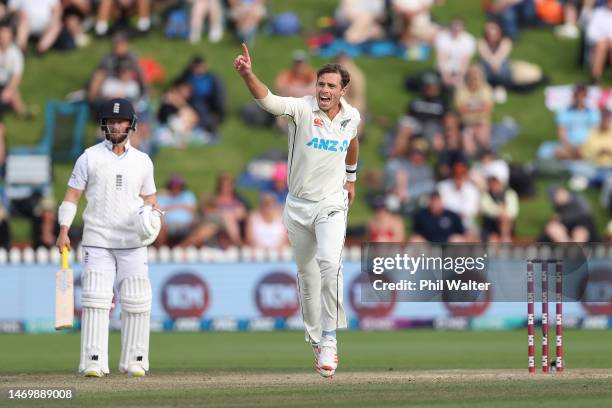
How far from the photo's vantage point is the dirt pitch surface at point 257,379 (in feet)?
36.6

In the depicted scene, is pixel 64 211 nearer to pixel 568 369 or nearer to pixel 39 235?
pixel 568 369

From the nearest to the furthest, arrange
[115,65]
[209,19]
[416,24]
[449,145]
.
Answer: [449,145]
[115,65]
[416,24]
[209,19]

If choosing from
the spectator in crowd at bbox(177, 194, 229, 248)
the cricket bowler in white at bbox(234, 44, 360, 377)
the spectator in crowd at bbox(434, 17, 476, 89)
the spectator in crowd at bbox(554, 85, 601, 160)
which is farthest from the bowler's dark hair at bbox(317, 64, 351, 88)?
the spectator in crowd at bbox(434, 17, 476, 89)

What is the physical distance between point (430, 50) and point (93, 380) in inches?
614

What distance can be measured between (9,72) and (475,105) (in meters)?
7.23

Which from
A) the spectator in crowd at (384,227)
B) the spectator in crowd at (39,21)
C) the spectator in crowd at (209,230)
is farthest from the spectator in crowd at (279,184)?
the spectator in crowd at (39,21)

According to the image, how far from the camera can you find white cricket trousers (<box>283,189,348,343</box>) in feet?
38.2

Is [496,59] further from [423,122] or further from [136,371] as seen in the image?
[136,371]

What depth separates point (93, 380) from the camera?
11594mm

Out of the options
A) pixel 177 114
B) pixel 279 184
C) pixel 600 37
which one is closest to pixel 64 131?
pixel 177 114

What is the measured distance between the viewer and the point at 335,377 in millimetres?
11914

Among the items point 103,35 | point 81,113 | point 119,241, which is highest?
point 103,35

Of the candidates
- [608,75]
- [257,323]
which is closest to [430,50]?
[608,75]

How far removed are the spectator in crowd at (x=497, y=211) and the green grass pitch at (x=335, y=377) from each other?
10.9ft
